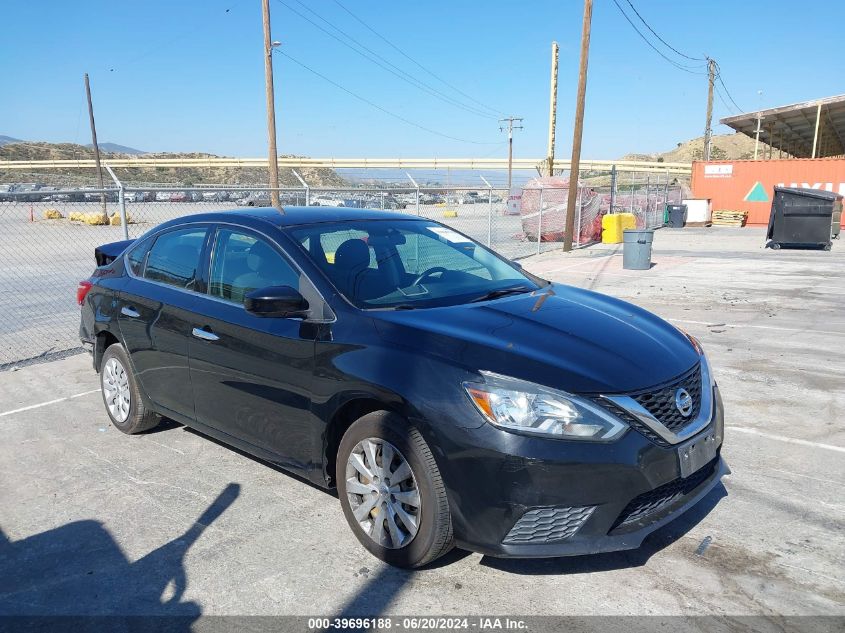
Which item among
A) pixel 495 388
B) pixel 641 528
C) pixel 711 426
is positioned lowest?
pixel 641 528

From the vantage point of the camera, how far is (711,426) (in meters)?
3.21

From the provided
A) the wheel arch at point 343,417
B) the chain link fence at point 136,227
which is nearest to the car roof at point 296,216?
the wheel arch at point 343,417

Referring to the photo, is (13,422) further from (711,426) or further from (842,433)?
(842,433)

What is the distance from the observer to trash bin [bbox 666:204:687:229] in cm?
2712

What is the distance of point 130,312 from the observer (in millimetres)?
4703

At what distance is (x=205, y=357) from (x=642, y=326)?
254 centimetres

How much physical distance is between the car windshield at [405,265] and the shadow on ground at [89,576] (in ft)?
5.06

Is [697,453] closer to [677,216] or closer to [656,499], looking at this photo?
[656,499]

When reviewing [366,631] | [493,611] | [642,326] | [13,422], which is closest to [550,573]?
[493,611]

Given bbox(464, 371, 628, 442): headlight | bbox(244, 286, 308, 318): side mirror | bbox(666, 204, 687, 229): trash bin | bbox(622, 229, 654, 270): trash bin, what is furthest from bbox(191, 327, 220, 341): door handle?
bbox(666, 204, 687, 229): trash bin

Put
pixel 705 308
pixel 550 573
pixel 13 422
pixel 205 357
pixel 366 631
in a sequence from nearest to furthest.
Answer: pixel 366 631 → pixel 550 573 → pixel 205 357 → pixel 13 422 → pixel 705 308

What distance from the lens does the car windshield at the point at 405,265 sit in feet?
12.0

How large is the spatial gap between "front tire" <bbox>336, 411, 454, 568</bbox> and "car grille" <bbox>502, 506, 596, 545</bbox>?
1.02 feet

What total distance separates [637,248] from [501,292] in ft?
34.9
